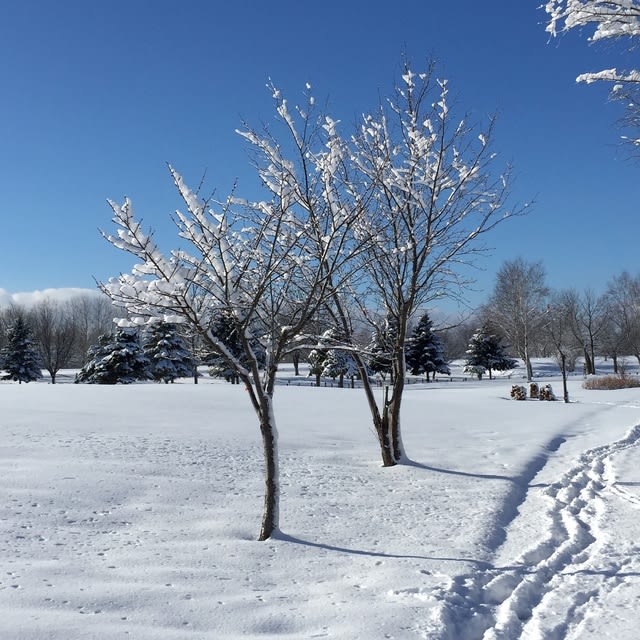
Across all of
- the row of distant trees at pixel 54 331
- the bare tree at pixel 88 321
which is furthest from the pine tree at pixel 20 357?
the bare tree at pixel 88 321

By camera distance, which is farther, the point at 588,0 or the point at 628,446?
the point at 628,446

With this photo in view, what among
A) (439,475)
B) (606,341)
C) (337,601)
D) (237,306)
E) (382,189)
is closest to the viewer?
(337,601)

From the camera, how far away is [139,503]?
6.61 metres

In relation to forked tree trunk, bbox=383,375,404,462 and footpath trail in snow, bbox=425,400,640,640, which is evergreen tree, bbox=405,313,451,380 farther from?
footpath trail in snow, bbox=425,400,640,640

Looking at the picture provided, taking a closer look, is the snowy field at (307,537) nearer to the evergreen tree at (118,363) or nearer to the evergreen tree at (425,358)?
the evergreen tree at (118,363)

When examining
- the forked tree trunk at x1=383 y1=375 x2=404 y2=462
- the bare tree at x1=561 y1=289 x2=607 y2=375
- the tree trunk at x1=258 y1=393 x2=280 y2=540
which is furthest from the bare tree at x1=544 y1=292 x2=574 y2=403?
the tree trunk at x1=258 y1=393 x2=280 y2=540

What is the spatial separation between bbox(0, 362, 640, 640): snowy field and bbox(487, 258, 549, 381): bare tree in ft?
95.9

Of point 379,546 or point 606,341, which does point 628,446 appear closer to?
point 379,546

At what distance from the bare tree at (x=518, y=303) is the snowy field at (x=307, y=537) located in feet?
95.9

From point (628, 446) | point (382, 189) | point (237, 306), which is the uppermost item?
point (382, 189)

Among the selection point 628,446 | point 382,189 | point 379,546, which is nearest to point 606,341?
point 628,446

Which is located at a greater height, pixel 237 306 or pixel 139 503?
pixel 237 306

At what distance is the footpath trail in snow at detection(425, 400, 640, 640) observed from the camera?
386 centimetres

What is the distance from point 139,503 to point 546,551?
4231mm
